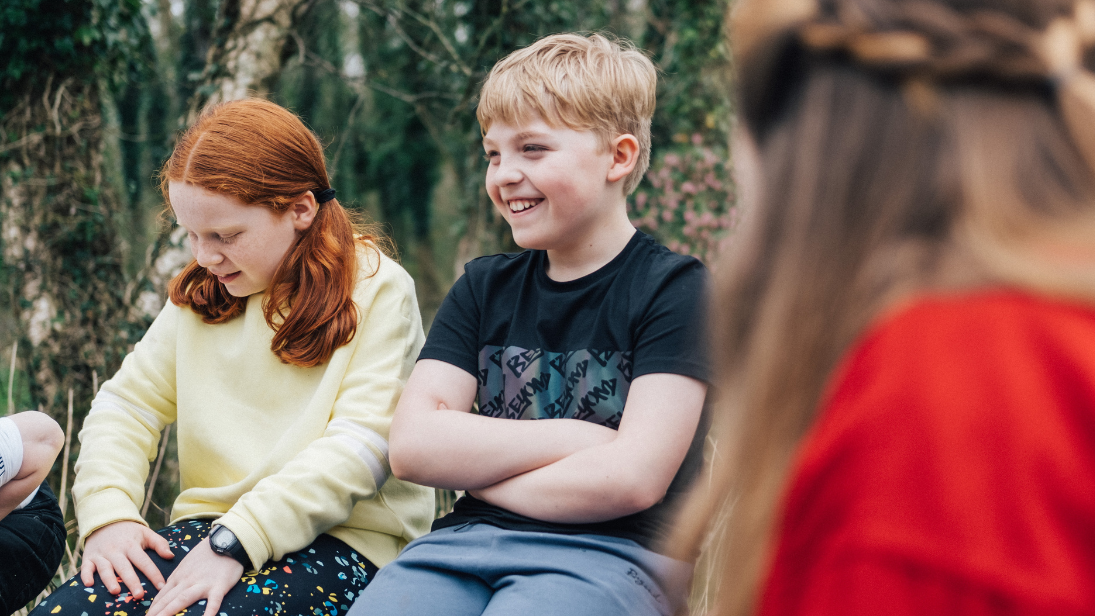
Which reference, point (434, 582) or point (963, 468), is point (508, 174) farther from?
point (963, 468)

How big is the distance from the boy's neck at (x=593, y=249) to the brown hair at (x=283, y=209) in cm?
50

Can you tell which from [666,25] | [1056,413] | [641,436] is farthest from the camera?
[666,25]

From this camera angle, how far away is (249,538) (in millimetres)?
1687

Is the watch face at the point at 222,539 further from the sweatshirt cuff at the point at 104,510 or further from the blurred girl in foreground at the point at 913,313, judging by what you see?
the blurred girl in foreground at the point at 913,313

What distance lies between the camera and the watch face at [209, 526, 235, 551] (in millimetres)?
1680

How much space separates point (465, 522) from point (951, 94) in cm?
124

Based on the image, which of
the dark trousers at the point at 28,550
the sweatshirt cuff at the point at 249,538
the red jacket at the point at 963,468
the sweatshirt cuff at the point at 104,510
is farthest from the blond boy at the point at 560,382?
the dark trousers at the point at 28,550

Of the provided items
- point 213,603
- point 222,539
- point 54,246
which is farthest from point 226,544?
point 54,246

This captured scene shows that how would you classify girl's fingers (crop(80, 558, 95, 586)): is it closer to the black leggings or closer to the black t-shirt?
the black leggings

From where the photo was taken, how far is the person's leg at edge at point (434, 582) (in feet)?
4.95

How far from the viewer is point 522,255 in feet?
6.43

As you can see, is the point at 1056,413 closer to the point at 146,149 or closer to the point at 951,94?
the point at 951,94

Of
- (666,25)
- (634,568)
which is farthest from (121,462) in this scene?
(666,25)

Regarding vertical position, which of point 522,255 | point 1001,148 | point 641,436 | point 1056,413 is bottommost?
point 641,436
